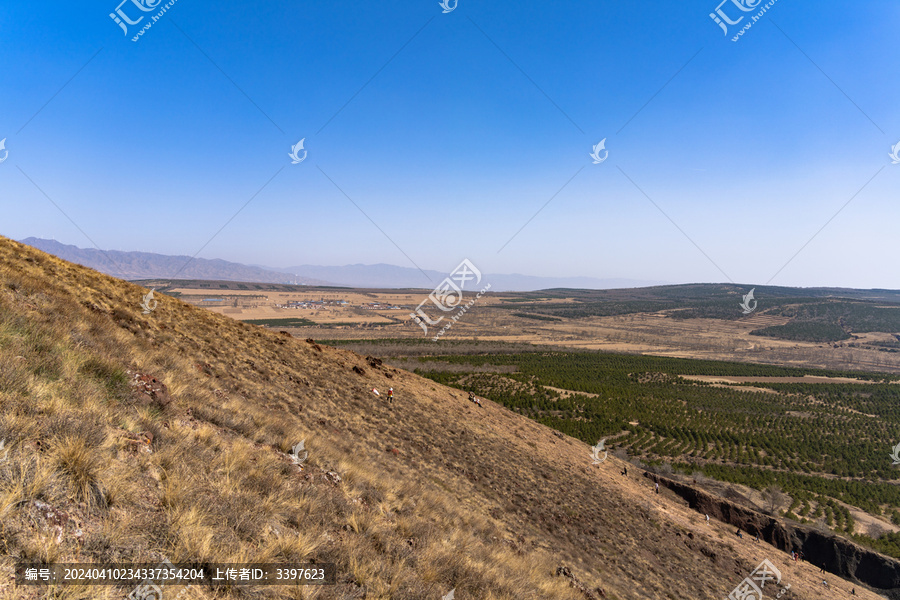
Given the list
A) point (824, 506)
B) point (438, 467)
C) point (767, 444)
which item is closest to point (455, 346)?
point (767, 444)

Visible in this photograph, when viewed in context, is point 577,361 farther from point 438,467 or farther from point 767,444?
point 438,467

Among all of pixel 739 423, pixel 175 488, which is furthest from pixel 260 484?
pixel 739 423

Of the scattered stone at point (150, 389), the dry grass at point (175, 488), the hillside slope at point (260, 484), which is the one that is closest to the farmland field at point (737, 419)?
the hillside slope at point (260, 484)

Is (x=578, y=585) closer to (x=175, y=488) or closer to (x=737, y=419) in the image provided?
(x=175, y=488)

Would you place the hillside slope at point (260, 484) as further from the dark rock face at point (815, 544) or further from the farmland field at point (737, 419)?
the farmland field at point (737, 419)

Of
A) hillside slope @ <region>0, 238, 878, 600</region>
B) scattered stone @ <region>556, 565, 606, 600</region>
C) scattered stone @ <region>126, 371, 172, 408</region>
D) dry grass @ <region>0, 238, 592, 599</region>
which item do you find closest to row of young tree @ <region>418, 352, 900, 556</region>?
hillside slope @ <region>0, 238, 878, 600</region>

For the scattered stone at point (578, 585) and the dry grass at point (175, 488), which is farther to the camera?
the scattered stone at point (578, 585)
